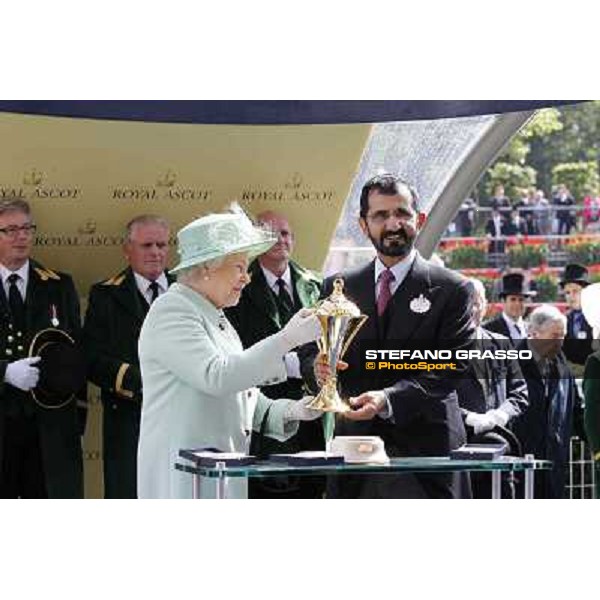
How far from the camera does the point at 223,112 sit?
28.9 ft

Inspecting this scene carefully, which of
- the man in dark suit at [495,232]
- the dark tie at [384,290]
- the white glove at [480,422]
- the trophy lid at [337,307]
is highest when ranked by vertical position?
the man in dark suit at [495,232]

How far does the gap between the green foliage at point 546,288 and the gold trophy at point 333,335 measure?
73cm

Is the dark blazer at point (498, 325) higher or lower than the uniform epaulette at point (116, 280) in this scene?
lower

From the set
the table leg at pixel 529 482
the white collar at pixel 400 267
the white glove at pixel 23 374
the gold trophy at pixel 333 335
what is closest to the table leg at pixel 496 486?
the table leg at pixel 529 482

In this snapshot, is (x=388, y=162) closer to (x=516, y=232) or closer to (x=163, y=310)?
(x=516, y=232)

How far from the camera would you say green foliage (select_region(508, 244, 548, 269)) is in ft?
28.7

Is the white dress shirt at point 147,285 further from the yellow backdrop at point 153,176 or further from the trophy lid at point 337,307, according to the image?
the trophy lid at point 337,307

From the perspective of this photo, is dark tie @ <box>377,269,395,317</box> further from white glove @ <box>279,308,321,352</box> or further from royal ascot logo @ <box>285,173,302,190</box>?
royal ascot logo @ <box>285,173,302,190</box>

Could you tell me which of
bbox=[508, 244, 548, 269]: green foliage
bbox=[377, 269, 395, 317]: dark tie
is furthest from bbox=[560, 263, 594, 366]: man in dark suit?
bbox=[377, 269, 395, 317]: dark tie

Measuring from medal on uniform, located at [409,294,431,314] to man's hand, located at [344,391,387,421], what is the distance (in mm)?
372

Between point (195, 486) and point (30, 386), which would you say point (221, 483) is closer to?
point (195, 486)

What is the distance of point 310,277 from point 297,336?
1.68 ft

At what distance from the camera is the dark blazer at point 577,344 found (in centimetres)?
887

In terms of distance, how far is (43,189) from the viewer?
878 cm
